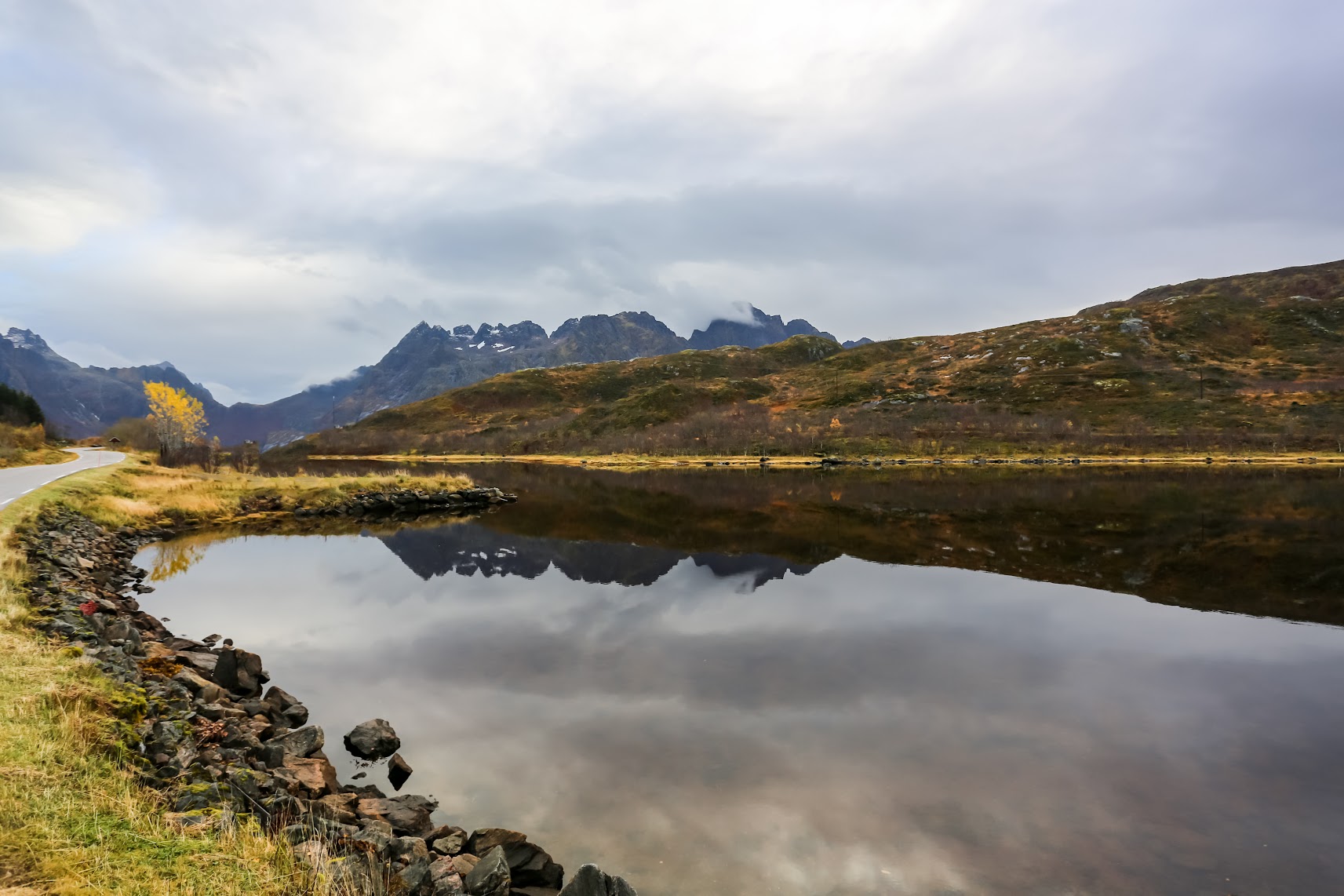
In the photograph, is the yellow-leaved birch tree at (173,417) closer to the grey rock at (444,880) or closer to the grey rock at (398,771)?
the grey rock at (398,771)

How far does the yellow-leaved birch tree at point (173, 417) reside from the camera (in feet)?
284

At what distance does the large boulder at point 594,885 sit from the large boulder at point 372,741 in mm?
7059

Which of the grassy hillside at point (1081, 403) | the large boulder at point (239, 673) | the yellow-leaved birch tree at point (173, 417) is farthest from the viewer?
the grassy hillside at point (1081, 403)

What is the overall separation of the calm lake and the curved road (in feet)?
26.9

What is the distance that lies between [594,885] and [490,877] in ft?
4.92

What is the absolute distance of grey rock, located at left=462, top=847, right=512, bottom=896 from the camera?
7.96m

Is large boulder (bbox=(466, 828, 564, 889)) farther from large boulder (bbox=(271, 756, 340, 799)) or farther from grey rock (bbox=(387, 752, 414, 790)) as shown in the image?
grey rock (bbox=(387, 752, 414, 790))

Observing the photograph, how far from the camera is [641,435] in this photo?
15650 cm

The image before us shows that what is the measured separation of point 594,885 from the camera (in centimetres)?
745

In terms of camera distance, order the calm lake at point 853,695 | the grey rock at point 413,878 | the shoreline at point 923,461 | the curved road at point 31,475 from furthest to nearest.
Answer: the shoreline at point 923,461 → the curved road at point 31,475 → the calm lake at point 853,695 → the grey rock at point 413,878

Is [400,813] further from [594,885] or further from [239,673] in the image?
[239,673]

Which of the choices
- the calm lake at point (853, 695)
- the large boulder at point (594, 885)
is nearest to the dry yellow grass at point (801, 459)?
the calm lake at point (853, 695)

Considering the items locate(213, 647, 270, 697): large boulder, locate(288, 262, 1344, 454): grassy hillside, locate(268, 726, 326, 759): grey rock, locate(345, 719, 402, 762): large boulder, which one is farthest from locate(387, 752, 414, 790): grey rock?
locate(288, 262, 1344, 454): grassy hillside

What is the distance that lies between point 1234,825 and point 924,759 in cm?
440
